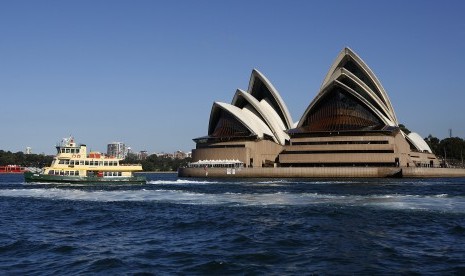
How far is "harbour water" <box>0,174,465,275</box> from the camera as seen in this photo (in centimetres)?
1369

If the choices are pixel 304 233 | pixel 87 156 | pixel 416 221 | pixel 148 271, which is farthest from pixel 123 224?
pixel 87 156

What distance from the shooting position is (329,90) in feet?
329

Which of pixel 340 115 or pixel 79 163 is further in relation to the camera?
pixel 340 115

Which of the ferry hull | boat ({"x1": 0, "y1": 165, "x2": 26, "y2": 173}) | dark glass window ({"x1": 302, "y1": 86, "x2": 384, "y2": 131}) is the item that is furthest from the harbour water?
boat ({"x1": 0, "y1": 165, "x2": 26, "y2": 173})

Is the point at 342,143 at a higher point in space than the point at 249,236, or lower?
higher

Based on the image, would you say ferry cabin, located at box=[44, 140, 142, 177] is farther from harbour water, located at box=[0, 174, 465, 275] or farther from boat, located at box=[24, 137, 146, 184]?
harbour water, located at box=[0, 174, 465, 275]

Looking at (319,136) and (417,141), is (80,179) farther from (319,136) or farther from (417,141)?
(417,141)

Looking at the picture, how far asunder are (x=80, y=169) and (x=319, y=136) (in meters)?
51.8

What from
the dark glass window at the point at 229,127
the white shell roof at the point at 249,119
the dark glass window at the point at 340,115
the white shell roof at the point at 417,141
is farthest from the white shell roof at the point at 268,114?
the white shell roof at the point at 417,141

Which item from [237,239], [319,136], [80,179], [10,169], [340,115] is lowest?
[237,239]

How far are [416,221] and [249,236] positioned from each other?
8.59 metres

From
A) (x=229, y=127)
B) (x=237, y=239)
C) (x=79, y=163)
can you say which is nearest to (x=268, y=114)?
(x=229, y=127)

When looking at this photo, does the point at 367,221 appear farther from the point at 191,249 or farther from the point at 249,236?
the point at 191,249

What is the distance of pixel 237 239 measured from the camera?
59.1 feet
